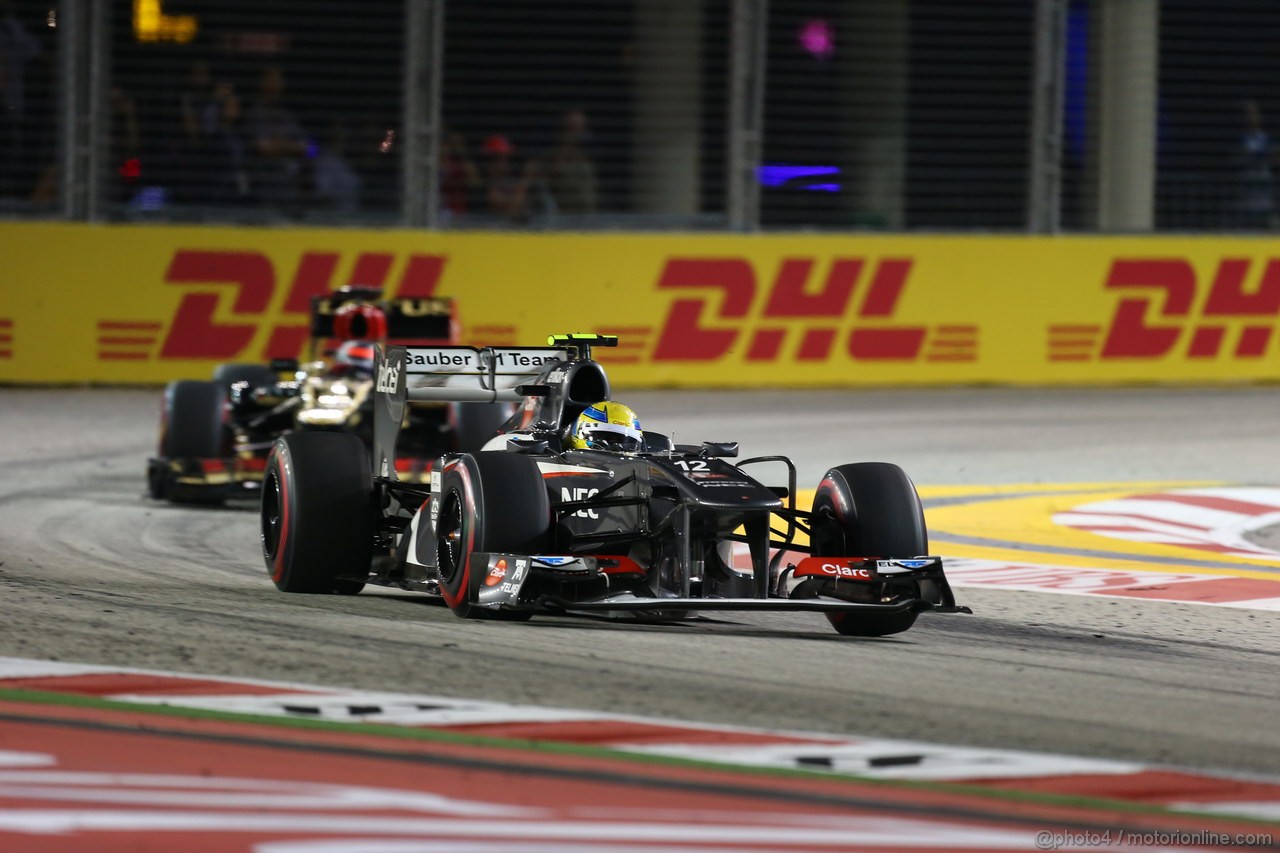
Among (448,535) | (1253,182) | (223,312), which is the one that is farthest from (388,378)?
(1253,182)

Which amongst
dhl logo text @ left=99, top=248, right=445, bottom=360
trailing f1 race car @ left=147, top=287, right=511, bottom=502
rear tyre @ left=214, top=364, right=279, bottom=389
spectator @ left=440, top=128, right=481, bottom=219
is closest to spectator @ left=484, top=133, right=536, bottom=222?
spectator @ left=440, top=128, right=481, bottom=219

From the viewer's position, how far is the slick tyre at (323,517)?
8.49 m

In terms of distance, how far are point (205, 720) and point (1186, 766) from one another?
2678 mm

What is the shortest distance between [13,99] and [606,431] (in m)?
12.0

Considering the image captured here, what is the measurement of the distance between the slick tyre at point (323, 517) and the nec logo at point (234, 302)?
966cm

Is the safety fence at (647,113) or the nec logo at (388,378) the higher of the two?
the safety fence at (647,113)

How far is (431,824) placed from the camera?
4641 mm

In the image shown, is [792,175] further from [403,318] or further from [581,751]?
[581,751]

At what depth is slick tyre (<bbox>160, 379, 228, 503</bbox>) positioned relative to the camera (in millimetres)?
12266

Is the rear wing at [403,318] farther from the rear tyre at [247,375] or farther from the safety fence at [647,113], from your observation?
the safety fence at [647,113]

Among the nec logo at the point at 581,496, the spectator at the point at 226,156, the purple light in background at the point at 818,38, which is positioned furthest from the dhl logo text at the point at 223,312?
the nec logo at the point at 581,496

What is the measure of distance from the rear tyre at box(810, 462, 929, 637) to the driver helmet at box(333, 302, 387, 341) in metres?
5.37

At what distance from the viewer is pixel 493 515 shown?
7.43 m

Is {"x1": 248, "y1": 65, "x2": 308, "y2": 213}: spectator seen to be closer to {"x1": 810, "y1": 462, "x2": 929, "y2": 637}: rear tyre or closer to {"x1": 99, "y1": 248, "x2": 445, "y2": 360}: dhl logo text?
{"x1": 99, "y1": 248, "x2": 445, "y2": 360}: dhl logo text
